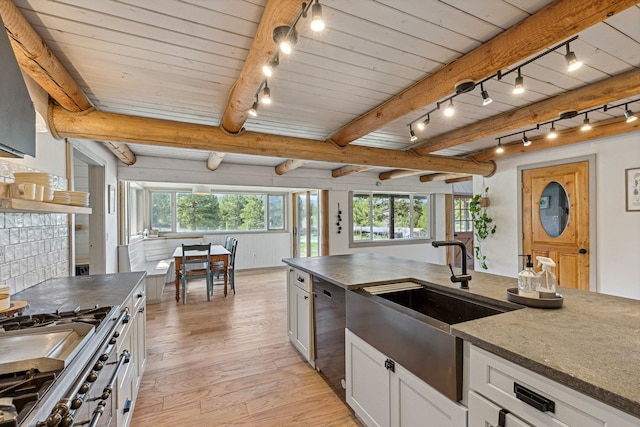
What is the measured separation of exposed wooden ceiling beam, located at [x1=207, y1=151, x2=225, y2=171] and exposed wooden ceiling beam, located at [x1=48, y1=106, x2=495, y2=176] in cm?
109

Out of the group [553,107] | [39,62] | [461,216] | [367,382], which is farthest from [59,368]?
[461,216]

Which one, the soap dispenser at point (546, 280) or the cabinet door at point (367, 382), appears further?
the cabinet door at point (367, 382)

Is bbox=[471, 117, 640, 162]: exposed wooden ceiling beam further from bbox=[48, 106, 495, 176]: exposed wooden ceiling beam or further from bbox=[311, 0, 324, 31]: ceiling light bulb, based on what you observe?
bbox=[311, 0, 324, 31]: ceiling light bulb

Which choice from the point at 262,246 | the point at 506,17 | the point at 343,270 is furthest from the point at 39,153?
the point at 262,246

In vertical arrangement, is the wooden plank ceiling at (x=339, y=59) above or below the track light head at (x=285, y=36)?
above

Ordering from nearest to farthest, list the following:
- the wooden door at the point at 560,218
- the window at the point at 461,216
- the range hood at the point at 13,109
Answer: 1. the range hood at the point at 13,109
2. the wooden door at the point at 560,218
3. the window at the point at 461,216

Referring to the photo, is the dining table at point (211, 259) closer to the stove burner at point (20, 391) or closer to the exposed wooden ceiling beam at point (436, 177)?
the stove burner at point (20, 391)

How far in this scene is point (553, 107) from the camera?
98.6 inches

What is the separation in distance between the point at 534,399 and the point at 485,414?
227 millimetres

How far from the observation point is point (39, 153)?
2.04 meters

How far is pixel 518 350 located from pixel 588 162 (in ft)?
13.0

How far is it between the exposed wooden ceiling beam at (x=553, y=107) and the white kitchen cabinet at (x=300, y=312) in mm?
2369

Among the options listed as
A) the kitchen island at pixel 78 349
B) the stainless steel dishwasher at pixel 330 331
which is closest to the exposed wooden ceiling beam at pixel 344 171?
the stainless steel dishwasher at pixel 330 331

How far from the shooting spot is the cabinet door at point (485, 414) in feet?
3.17
